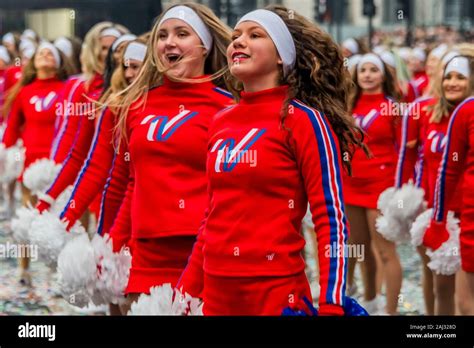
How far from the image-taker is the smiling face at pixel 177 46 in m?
4.96

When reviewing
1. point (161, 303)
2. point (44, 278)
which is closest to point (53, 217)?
point (161, 303)

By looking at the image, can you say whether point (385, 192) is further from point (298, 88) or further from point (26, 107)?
point (298, 88)

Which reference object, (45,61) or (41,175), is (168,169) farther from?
(45,61)

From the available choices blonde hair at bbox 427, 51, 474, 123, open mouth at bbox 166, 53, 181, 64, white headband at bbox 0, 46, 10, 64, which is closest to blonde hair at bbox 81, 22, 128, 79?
blonde hair at bbox 427, 51, 474, 123

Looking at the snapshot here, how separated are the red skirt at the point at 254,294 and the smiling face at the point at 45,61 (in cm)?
588

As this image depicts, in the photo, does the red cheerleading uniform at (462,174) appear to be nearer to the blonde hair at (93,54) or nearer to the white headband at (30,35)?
the blonde hair at (93,54)

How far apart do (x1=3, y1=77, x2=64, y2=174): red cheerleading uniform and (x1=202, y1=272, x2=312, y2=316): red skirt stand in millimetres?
5682

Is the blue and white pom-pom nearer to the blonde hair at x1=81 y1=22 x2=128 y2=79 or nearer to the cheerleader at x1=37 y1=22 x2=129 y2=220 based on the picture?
the cheerleader at x1=37 y1=22 x2=129 y2=220

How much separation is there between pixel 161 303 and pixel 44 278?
5552mm

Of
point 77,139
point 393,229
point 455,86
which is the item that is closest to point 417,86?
point 393,229

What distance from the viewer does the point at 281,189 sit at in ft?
13.1

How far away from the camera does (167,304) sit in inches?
167

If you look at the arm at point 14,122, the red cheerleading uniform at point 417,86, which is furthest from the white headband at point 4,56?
the arm at point 14,122
